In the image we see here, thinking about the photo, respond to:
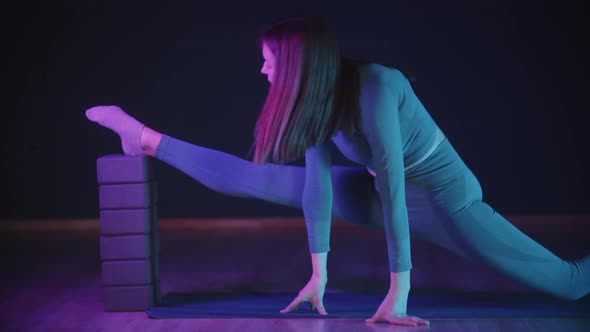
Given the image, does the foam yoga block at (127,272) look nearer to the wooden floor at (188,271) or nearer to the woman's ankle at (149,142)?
the wooden floor at (188,271)

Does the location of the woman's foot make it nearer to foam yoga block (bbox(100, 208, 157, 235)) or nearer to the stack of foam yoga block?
the stack of foam yoga block

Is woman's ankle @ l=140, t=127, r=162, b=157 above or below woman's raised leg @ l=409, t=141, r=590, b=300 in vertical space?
above

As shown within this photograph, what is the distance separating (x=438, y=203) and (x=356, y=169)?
393 mm

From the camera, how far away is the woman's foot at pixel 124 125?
10.4 ft

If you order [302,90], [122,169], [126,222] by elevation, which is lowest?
[126,222]

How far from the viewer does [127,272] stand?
3.12 metres

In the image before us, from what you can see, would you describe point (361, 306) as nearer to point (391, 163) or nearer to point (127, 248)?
point (391, 163)

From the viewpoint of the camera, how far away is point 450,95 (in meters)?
5.34

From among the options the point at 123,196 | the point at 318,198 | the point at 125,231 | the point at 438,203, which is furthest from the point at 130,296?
the point at 438,203

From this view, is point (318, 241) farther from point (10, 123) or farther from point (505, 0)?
point (10, 123)

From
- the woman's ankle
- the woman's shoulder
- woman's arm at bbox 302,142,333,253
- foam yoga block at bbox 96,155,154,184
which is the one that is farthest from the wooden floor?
the woman's shoulder

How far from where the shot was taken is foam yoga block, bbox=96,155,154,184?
309 cm

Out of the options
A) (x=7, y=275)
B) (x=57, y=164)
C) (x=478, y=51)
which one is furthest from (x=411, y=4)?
(x=7, y=275)

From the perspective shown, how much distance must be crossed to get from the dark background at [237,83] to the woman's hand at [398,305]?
2.78 metres
